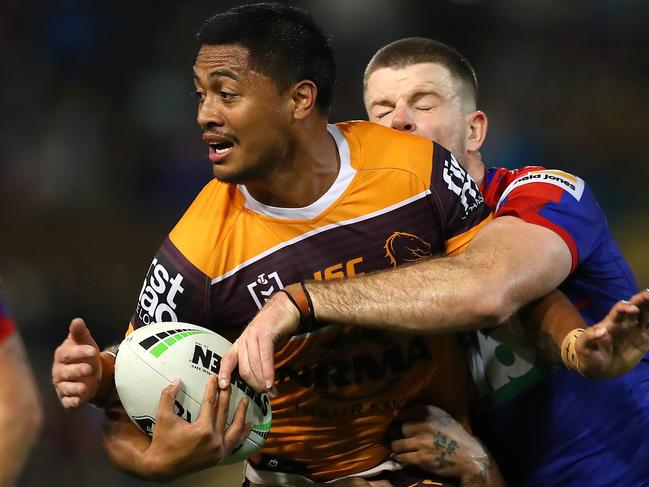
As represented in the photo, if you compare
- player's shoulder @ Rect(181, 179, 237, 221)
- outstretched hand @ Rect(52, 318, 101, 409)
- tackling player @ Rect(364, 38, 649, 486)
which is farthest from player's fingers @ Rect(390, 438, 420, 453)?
outstretched hand @ Rect(52, 318, 101, 409)

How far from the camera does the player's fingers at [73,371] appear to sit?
2979mm

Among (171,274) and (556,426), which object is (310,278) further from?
(556,426)

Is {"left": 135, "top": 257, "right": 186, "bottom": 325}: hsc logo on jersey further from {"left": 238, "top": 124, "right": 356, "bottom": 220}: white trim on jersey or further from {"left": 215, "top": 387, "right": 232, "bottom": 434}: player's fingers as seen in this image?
{"left": 215, "top": 387, "right": 232, "bottom": 434}: player's fingers

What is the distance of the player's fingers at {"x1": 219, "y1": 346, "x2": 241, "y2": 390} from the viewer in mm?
2834

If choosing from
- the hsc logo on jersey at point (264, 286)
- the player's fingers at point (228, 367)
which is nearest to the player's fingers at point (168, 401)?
→ the player's fingers at point (228, 367)

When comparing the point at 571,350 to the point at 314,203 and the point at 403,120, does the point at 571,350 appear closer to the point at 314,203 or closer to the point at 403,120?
the point at 314,203

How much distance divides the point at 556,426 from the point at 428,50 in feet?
5.63

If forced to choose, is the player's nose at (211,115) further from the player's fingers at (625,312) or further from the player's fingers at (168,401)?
the player's fingers at (625,312)

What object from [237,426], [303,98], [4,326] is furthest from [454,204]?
[4,326]

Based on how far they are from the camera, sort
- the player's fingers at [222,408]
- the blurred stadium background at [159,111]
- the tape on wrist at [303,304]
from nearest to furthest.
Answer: the player's fingers at [222,408], the tape on wrist at [303,304], the blurred stadium background at [159,111]

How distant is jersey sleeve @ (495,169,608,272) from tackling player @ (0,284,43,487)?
1659 mm

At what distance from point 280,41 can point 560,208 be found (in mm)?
1118

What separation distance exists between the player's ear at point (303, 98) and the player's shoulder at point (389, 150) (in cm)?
20

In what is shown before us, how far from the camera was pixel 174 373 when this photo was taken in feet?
9.65
